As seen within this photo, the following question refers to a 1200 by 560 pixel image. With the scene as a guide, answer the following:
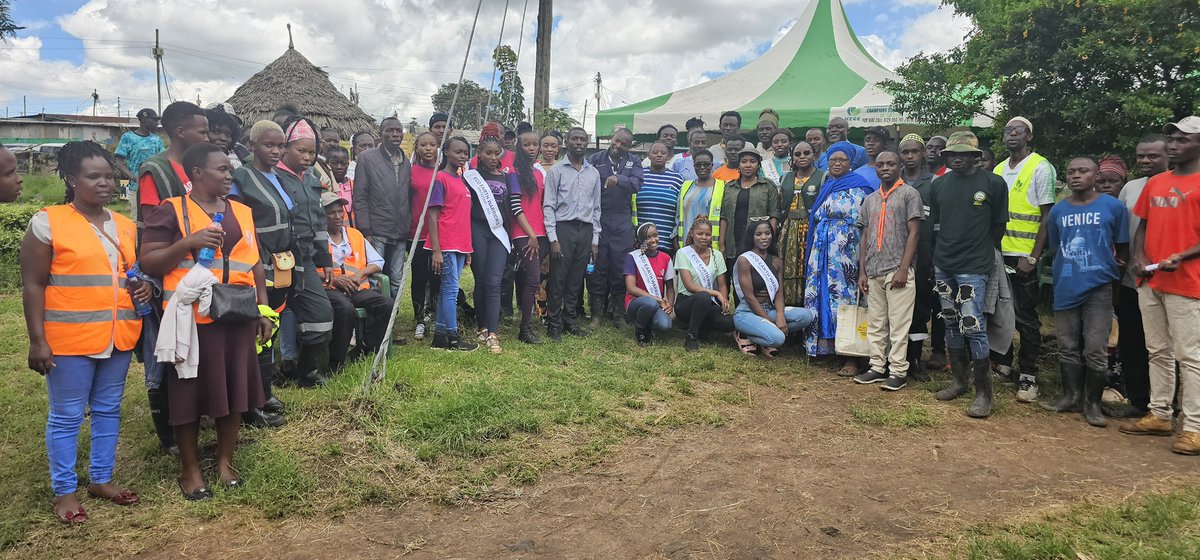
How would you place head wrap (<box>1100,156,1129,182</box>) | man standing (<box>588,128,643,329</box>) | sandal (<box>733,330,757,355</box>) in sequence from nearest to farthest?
head wrap (<box>1100,156,1129,182</box>), sandal (<box>733,330,757,355</box>), man standing (<box>588,128,643,329</box>)

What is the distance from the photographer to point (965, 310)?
479 cm

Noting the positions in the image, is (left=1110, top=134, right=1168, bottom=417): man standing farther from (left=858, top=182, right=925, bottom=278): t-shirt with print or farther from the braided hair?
the braided hair

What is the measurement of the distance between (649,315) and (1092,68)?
470 cm

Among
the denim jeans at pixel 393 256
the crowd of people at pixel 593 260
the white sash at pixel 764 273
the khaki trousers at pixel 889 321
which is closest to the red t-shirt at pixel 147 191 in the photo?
the crowd of people at pixel 593 260

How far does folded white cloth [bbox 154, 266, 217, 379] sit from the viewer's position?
3018 millimetres

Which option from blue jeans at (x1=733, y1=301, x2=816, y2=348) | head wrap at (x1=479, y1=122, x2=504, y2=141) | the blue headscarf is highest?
head wrap at (x1=479, y1=122, x2=504, y2=141)

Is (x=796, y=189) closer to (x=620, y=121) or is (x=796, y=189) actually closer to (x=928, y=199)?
(x=928, y=199)

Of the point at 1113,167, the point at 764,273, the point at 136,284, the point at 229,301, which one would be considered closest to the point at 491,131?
the point at 764,273

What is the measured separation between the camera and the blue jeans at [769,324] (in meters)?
6.05

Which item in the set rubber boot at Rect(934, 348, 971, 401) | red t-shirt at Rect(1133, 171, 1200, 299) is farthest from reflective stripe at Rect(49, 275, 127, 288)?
red t-shirt at Rect(1133, 171, 1200, 299)

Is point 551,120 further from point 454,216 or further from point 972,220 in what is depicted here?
point 972,220

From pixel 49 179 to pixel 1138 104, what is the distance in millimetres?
22345

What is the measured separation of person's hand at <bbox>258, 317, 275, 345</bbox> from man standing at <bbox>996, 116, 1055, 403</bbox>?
16.6ft

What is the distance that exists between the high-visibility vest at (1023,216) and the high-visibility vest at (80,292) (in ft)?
18.7
